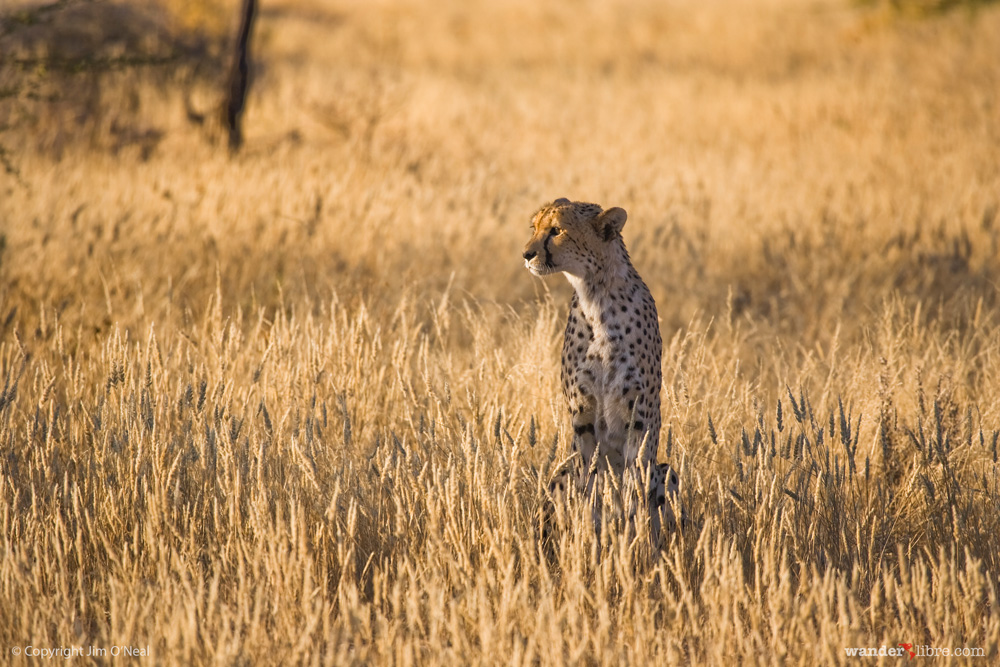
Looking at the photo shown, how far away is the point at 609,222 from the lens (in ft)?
9.59

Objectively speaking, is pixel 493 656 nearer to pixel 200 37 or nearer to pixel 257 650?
pixel 257 650

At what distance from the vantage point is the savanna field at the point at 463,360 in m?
2.44

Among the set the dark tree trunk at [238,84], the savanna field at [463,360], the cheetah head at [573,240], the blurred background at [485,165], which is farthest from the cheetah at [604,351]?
the dark tree trunk at [238,84]

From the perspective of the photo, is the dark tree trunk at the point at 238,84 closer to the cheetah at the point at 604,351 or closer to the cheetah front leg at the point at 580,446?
the cheetah at the point at 604,351

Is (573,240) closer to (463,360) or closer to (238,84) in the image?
(463,360)

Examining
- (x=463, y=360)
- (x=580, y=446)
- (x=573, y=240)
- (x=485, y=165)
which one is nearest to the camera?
(x=573, y=240)

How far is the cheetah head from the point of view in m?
2.89

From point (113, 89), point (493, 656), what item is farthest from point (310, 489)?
point (113, 89)

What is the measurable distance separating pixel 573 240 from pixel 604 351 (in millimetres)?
357

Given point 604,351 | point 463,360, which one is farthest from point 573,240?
point 463,360

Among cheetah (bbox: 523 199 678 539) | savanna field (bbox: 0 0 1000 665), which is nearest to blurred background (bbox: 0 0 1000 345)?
savanna field (bbox: 0 0 1000 665)

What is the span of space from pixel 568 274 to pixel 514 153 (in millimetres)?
5685

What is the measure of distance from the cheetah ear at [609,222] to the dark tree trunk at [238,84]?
18.3 ft

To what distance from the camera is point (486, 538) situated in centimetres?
269
